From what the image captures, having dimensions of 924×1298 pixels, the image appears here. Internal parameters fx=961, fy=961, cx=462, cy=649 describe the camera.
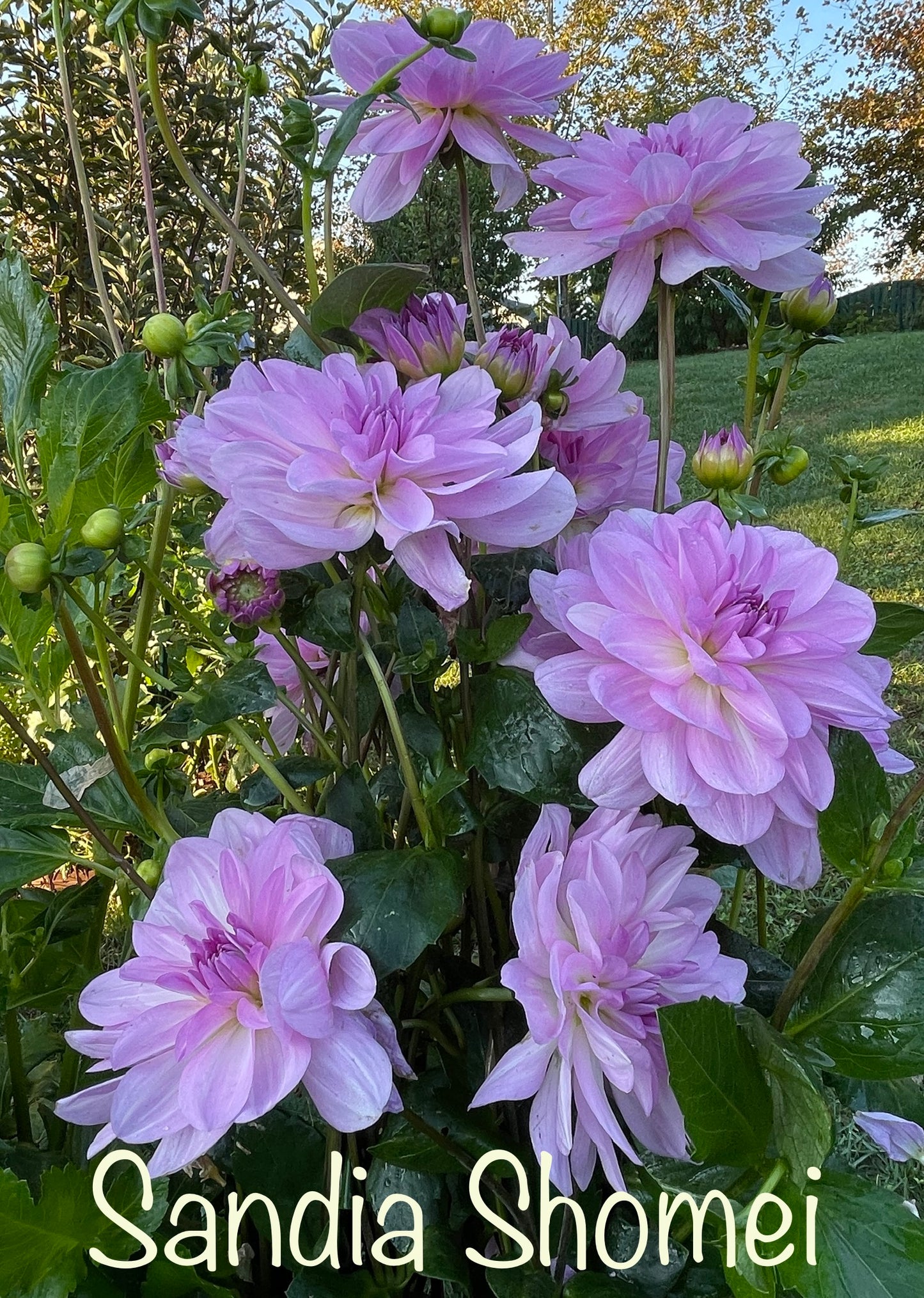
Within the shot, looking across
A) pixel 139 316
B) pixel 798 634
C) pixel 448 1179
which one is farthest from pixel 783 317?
pixel 139 316

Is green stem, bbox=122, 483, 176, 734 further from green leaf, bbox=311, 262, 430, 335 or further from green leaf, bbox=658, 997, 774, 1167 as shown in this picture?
green leaf, bbox=658, 997, 774, 1167

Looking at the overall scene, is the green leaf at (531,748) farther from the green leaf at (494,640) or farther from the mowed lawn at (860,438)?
the mowed lawn at (860,438)

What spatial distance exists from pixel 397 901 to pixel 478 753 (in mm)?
65

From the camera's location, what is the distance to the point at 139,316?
1.49 metres

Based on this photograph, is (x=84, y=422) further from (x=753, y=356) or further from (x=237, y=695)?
(x=753, y=356)

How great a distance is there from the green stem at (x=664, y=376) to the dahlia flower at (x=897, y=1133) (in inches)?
12.5

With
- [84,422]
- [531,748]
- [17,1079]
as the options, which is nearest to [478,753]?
[531,748]

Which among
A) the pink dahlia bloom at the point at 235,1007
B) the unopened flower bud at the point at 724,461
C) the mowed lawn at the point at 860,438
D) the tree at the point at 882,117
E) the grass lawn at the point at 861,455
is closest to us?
the pink dahlia bloom at the point at 235,1007

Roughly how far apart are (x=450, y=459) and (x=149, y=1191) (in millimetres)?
316

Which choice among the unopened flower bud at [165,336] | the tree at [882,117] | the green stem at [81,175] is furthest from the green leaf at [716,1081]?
the tree at [882,117]

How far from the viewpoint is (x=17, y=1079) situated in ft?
1.78

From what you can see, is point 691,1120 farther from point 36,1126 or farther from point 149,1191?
point 36,1126

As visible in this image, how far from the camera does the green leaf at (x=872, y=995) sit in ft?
1.23

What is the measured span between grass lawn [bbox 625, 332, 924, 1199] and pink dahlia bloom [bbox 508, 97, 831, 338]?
104 millimetres
